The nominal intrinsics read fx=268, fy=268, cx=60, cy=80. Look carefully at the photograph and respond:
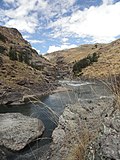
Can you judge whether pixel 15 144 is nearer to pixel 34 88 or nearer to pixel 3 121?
pixel 3 121

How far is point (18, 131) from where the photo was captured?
24.1 m

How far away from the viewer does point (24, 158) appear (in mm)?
19266

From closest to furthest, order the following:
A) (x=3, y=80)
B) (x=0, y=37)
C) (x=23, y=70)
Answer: (x=3, y=80) < (x=23, y=70) < (x=0, y=37)

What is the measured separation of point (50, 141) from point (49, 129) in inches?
161

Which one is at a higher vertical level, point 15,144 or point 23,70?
point 23,70

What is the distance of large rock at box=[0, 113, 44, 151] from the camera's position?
2195cm

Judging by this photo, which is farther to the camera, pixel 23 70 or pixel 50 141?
pixel 23 70

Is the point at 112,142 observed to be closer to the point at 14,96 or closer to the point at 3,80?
the point at 14,96

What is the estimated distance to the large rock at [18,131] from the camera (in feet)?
72.0

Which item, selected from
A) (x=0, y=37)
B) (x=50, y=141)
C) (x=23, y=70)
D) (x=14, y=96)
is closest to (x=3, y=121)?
(x=50, y=141)

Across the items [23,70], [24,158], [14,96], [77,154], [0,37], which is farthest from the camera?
[0,37]

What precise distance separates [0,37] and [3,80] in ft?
203

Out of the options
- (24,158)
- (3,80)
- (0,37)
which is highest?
(0,37)

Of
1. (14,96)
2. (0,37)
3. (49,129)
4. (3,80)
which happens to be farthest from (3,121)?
(0,37)
